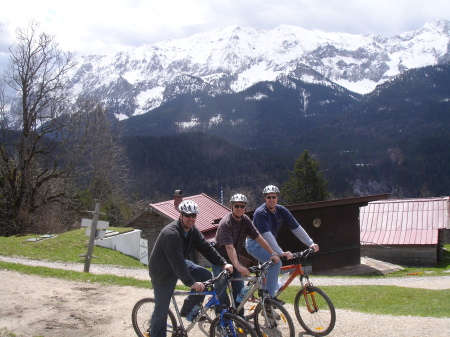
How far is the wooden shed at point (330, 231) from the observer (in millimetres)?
23625

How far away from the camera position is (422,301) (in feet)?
40.3

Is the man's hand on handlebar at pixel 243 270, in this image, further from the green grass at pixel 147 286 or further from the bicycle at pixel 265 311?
the green grass at pixel 147 286

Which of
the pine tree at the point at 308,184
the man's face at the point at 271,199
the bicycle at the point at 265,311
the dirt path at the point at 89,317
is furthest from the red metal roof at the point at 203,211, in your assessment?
the pine tree at the point at 308,184

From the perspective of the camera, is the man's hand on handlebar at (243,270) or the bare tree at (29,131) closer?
the man's hand on handlebar at (243,270)

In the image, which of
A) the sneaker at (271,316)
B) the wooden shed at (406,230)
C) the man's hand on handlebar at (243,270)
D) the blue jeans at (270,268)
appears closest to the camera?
the man's hand on handlebar at (243,270)

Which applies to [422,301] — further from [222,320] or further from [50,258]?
[50,258]

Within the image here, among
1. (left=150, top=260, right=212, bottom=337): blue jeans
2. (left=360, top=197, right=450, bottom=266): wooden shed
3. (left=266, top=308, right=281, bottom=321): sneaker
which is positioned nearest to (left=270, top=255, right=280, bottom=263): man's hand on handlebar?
(left=266, top=308, right=281, bottom=321): sneaker

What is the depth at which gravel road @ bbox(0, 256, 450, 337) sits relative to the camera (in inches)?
281

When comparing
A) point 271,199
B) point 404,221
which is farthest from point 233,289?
point 404,221

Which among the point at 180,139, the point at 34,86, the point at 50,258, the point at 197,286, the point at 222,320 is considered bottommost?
the point at 50,258

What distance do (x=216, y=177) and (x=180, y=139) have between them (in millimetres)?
29245

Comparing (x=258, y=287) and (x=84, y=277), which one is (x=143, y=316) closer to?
(x=258, y=287)

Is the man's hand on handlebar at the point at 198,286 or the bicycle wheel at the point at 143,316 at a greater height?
the man's hand on handlebar at the point at 198,286

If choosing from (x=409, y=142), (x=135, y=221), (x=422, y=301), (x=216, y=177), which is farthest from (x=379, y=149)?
(x=422, y=301)
